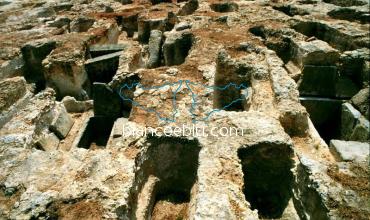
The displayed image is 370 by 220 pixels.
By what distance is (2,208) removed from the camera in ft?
13.4

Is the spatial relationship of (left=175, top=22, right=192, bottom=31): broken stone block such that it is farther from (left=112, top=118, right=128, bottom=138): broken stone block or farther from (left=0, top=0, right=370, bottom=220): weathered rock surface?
(left=112, top=118, right=128, bottom=138): broken stone block

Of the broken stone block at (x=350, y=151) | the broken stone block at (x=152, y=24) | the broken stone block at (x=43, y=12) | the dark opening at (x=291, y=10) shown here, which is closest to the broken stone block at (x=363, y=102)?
the broken stone block at (x=350, y=151)

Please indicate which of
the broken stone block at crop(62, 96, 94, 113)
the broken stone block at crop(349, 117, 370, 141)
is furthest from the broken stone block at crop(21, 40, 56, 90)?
→ the broken stone block at crop(349, 117, 370, 141)

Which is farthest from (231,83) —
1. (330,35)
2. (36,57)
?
(36,57)

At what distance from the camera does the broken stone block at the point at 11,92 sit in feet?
22.7

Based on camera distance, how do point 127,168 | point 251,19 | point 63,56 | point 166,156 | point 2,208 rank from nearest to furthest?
1. point 2,208
2. point 127,168
3. point 166,156
4. point 63,56
5. point 251,19

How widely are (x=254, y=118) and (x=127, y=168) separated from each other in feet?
7.73

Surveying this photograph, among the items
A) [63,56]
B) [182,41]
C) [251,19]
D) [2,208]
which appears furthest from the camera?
[251,19]

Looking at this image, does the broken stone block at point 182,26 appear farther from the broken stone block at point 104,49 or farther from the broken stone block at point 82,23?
the broken stone block at point 82,23

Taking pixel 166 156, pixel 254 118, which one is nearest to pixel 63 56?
pixel 166 156

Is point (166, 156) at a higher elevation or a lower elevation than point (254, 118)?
lower

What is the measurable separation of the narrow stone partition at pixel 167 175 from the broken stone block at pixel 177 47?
498 centimetres

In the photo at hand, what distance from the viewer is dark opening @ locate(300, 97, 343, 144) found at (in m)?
8.20

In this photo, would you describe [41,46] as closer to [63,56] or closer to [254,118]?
[63,56]
